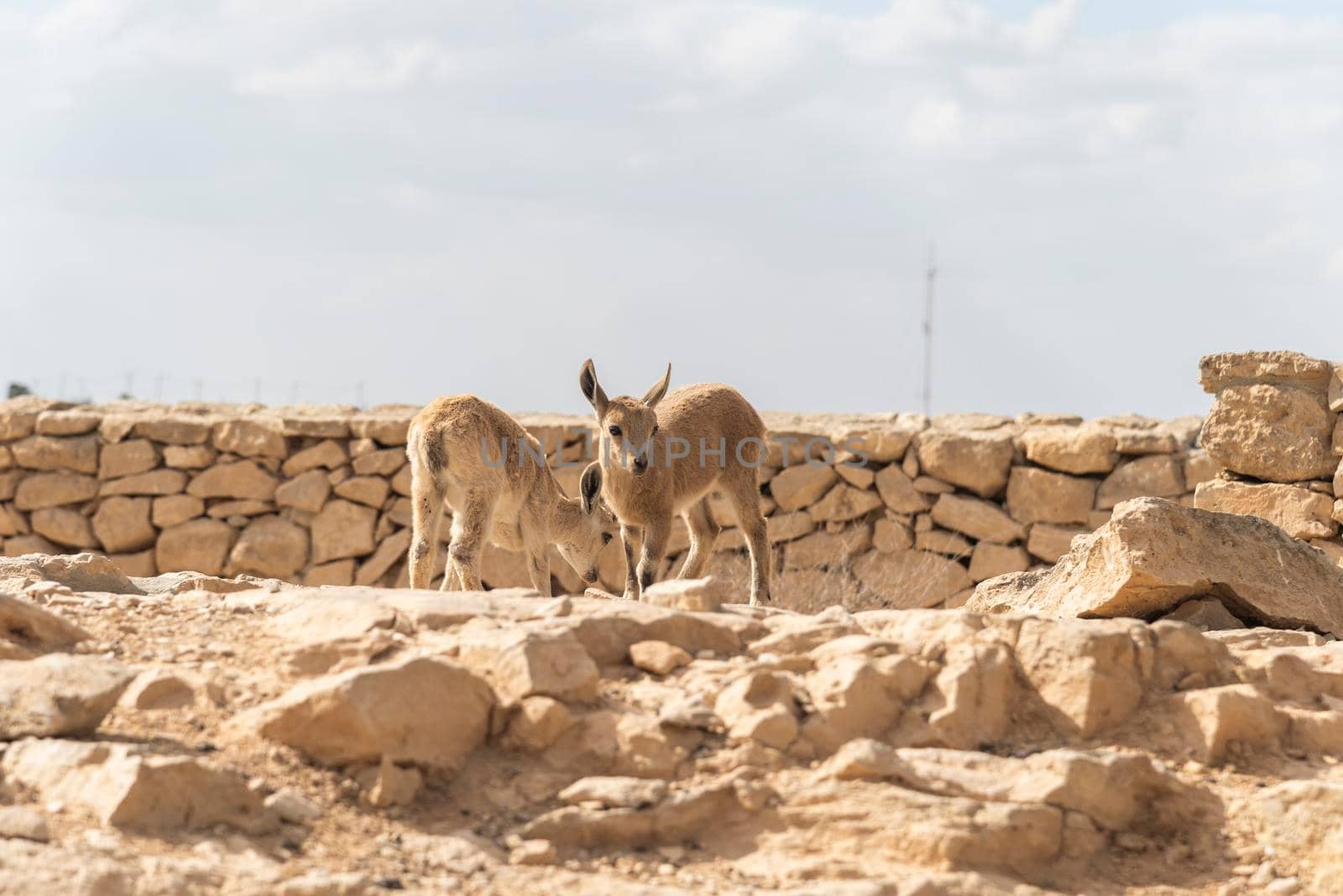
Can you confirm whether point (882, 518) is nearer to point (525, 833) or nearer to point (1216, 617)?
point (1216, 617)

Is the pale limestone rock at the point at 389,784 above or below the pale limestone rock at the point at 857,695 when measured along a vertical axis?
below

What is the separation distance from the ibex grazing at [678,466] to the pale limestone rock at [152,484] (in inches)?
308

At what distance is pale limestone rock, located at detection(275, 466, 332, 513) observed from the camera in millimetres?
15906

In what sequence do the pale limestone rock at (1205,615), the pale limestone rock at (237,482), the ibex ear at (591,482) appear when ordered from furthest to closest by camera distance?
the pale limestone rock at (237,482) → the ibex ear at (591,482) → the pale limestone rock at (1205,615)

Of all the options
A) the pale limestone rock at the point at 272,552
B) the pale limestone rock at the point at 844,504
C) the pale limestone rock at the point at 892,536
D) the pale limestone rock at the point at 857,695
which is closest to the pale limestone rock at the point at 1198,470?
the pale limestone rock at the point at 892,536

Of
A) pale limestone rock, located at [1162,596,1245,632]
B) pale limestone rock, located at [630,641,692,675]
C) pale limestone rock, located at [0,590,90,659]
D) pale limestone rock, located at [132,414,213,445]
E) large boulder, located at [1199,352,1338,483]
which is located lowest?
pale limestone rock, located at [1162,596,1245,632]

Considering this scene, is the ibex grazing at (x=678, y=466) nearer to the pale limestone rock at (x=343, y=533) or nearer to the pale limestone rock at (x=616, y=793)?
the pale limestone rock at (x=616, y=793)

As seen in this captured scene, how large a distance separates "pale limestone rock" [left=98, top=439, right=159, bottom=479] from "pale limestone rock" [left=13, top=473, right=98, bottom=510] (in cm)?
22

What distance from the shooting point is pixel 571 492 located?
14898mm

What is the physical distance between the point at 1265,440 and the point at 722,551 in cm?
640

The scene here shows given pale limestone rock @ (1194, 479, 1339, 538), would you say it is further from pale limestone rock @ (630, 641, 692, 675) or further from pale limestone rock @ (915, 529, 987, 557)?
pale limestone rock @ (630, 641, 692, 675)

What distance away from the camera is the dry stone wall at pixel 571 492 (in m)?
14.6

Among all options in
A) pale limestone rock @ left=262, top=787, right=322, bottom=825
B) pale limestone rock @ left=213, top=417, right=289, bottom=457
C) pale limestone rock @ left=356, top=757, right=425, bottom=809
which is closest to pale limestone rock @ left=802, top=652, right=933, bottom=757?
pale limestone rock @ left=356, top=757, right=425, bottom=809

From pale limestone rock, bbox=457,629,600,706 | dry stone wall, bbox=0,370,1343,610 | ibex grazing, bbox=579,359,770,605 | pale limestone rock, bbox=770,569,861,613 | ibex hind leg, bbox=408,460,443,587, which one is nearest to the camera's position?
pale limestone rock, bbox=457,629,600,706
